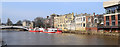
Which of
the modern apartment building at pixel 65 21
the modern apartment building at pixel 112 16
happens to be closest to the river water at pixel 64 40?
the modern apartment building at pixel 112 16

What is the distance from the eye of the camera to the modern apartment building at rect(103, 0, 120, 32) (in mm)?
64062

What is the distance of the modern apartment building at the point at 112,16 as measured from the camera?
210 feet

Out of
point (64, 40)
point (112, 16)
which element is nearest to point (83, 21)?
point (112, 16)

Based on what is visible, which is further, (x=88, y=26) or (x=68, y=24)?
(x=68, y=24)

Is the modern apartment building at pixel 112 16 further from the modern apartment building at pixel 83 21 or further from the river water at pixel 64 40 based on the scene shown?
the river water at pixel 64 40

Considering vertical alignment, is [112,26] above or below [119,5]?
below

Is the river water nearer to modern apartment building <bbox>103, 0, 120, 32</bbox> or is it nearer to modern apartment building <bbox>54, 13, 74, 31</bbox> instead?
modern apartment building <bbox>103, 0, 120, 32</bbox>

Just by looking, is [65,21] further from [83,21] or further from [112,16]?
[112,16]

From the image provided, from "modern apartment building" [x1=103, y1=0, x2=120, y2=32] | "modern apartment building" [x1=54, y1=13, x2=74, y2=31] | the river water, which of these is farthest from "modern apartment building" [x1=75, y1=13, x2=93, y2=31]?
the river water

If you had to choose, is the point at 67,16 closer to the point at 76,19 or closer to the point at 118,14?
the point at 76,19

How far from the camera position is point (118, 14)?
6381 cm

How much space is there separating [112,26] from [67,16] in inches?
1704

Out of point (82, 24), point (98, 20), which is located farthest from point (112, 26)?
point (82, 24)

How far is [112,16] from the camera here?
2638 inches
